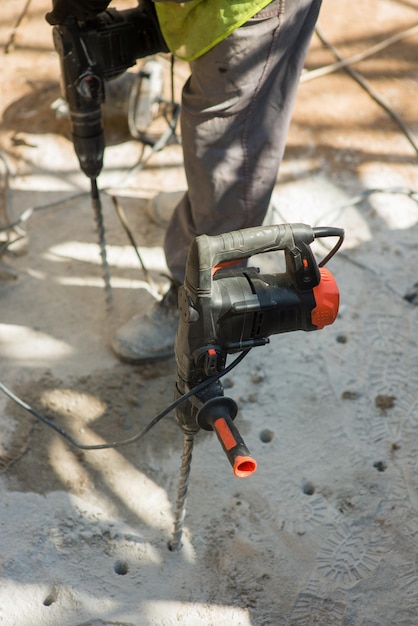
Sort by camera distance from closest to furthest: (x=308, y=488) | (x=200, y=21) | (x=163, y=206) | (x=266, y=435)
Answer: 1. (x=200, y=21)
2. (x=308, y=488)
3. (x=266, y=435)
4. (x=163, y=206)

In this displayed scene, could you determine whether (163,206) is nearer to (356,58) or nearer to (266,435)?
(266,435)

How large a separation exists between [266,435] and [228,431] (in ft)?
2.23

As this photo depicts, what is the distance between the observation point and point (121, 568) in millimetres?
1658

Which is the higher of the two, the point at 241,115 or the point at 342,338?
the point at 241,115

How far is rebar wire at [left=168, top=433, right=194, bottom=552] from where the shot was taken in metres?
1.48

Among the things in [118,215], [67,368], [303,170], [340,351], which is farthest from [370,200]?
[67,368]

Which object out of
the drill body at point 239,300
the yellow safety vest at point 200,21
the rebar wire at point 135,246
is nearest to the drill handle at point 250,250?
the drill body at point 239,300

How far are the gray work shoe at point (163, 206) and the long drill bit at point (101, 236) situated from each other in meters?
0.34

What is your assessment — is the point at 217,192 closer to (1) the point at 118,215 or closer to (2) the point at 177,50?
(2) the point at 177,50

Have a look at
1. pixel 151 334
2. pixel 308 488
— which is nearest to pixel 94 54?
pixel 151 334

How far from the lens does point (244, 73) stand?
162 cm

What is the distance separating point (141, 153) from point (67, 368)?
46.1 inches

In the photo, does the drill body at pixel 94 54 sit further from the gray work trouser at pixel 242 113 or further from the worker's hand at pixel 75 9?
the gray work trouser at pixel 242 113

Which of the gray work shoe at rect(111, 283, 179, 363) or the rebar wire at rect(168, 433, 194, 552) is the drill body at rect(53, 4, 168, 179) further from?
the rebar wire at rect(168, 433, 194, 552)
